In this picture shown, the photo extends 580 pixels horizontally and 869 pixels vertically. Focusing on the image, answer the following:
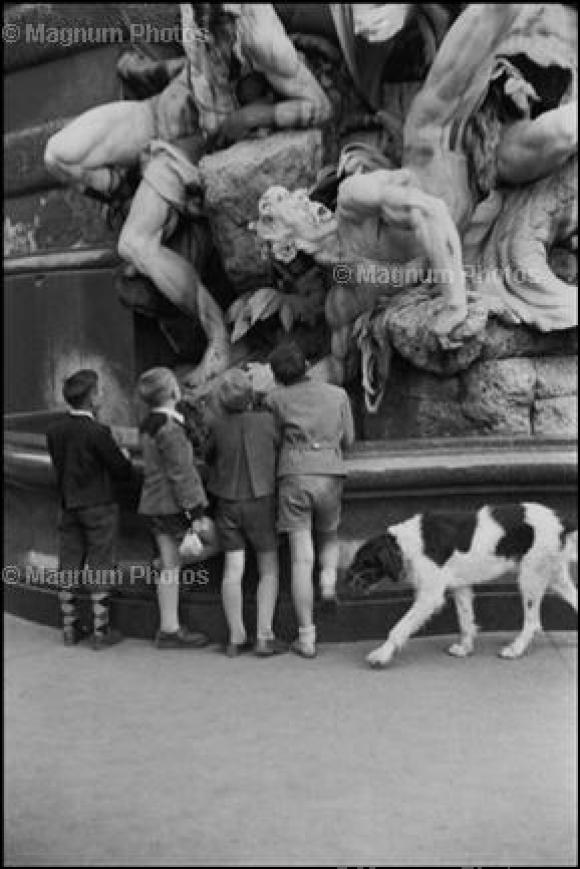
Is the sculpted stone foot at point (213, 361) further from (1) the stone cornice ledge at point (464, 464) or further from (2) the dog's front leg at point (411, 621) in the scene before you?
(2) the dog's front leg at point (411, 621)

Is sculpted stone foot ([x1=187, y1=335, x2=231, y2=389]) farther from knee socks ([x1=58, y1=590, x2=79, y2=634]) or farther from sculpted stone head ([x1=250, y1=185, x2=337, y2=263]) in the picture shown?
knee socks ([x1=58, y1=590, x2=79, y2=634])

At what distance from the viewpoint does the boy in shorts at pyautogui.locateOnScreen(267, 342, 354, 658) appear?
412cm

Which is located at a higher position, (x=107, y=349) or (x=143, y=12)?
(x=143, y=12)

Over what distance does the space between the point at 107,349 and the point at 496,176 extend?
1.77 m

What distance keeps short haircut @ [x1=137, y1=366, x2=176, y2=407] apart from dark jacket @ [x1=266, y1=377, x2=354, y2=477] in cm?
37

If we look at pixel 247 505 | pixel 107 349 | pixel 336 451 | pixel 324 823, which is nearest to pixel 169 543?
pixel 247 505

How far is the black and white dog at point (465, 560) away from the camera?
170 inches

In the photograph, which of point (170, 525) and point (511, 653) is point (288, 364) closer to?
point (170, 525)

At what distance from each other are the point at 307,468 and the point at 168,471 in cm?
49

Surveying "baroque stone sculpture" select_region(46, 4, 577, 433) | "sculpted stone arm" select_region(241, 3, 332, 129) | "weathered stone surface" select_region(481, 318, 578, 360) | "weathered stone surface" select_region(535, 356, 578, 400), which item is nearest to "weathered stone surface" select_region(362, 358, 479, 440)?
"baroque stone sculpture" select_region(46, 4, 577, 433)

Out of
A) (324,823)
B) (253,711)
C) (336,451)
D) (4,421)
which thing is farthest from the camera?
(4,421)

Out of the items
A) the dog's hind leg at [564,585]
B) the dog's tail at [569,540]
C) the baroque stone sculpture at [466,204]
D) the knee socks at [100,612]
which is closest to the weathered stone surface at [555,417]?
the baroque stone sculpture at [466,204]

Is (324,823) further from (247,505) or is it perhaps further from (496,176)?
(496,176)

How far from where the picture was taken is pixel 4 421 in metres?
5.49
